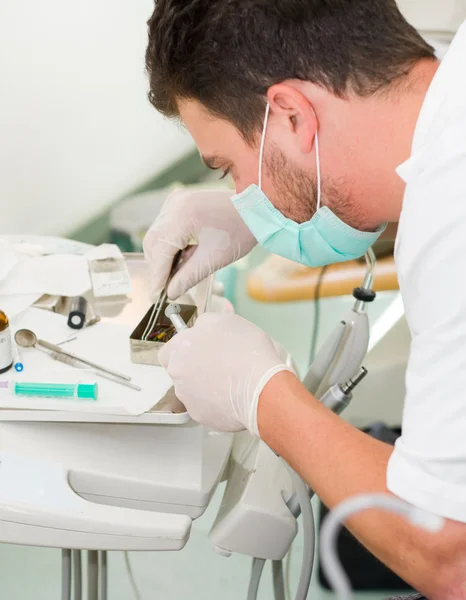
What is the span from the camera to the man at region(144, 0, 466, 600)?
2.24 feet

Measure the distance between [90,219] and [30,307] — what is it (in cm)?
87

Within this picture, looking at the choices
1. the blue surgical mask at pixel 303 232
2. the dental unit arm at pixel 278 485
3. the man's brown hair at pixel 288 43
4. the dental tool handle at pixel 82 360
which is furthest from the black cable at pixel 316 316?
the man's brown hair at pixel 288 43

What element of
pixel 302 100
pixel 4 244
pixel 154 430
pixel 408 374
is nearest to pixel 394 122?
pixel 302 100

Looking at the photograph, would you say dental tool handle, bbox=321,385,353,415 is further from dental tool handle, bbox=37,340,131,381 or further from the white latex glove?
dental tool handle, bbox=37,340,131,381

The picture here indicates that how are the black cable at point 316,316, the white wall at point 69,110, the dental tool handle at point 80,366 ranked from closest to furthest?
the dental tool handle at point 80,366 < the white wall at point 69,110 < the black cable at point 316,316

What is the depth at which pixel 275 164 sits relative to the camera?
916mm

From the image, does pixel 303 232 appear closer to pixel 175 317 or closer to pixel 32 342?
pixel 175 317

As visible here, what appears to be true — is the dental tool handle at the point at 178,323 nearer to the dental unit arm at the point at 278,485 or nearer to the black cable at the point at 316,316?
the dental unit arm at the point at 278,485

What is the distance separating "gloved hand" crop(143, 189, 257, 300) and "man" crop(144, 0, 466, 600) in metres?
0.18

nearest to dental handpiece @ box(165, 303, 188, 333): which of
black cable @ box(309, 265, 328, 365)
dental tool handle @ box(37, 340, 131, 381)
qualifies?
dental tool handle @ box(37, 340, 131, 381)

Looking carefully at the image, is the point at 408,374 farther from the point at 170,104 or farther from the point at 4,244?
the point at 4,244

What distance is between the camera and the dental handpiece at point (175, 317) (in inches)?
38.2

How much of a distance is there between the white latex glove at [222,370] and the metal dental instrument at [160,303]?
0.29 feet

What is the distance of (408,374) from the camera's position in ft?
2.39
